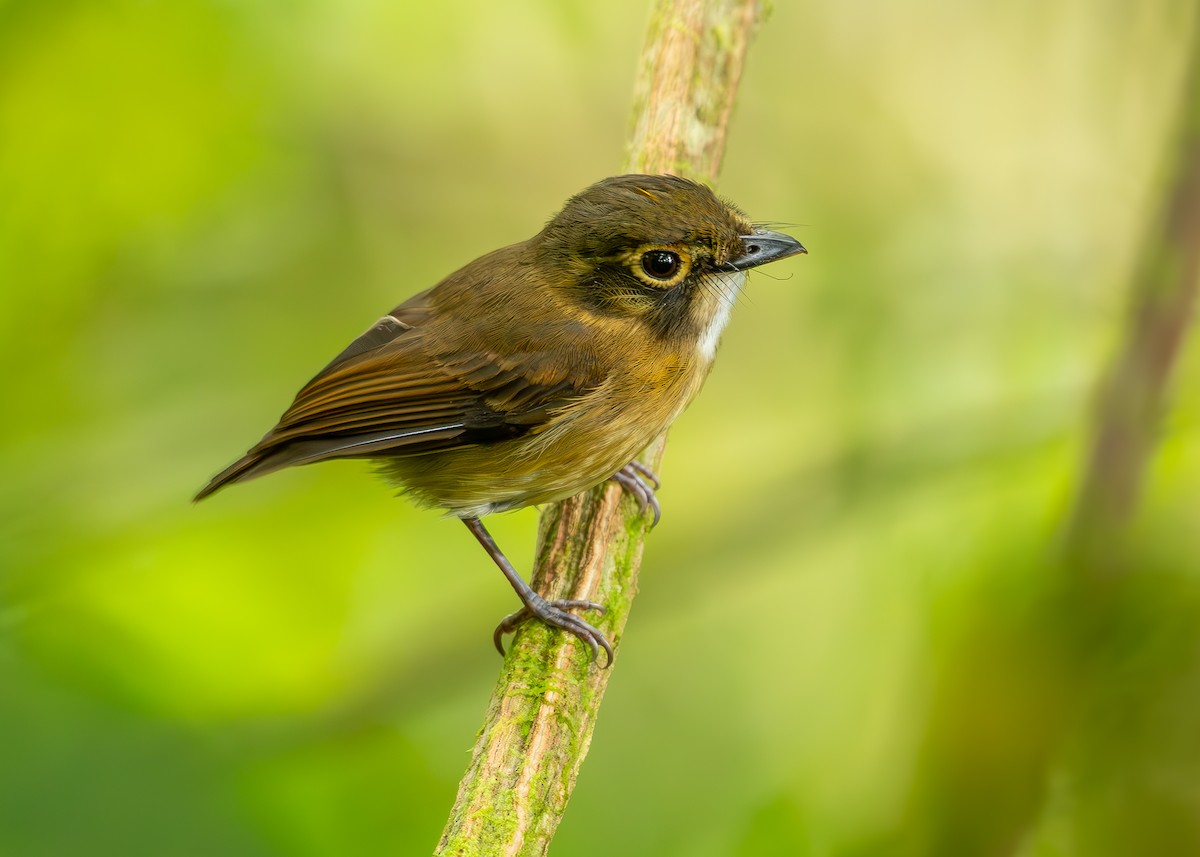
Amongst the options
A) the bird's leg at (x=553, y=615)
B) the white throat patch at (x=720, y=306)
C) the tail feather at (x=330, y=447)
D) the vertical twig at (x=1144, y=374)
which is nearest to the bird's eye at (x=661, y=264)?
the white throat patch at (x=720, y=306)

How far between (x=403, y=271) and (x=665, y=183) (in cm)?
207

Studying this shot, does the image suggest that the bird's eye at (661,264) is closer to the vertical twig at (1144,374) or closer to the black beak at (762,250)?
the black beak at (762,250)

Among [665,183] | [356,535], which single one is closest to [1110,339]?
[665,183]

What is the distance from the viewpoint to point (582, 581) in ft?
10.2

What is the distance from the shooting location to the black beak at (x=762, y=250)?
3262 millimetres

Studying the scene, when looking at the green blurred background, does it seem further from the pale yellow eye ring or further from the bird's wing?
the pale yellow eye ring

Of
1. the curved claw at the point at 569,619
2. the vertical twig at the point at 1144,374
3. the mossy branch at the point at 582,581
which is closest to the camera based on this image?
the mossy branch at the point at 582,581

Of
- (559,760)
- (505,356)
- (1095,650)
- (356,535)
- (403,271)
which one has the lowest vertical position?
(559,760)

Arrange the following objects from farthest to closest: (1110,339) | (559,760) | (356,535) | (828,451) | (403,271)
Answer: (403,271) → (356,535) → (828,451) → (1110,339) → (559,760)

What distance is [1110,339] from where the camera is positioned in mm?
3672

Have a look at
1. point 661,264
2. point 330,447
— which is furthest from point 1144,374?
point 330,447

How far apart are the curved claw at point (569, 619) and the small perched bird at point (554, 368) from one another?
30 mm

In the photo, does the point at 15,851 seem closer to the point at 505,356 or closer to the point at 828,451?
the point at 505,356

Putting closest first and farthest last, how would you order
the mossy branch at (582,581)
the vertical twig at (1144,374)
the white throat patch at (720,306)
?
the mossy branch at (582,581), the vertical twig at (1144,374), the white throat patch at (720,306)
